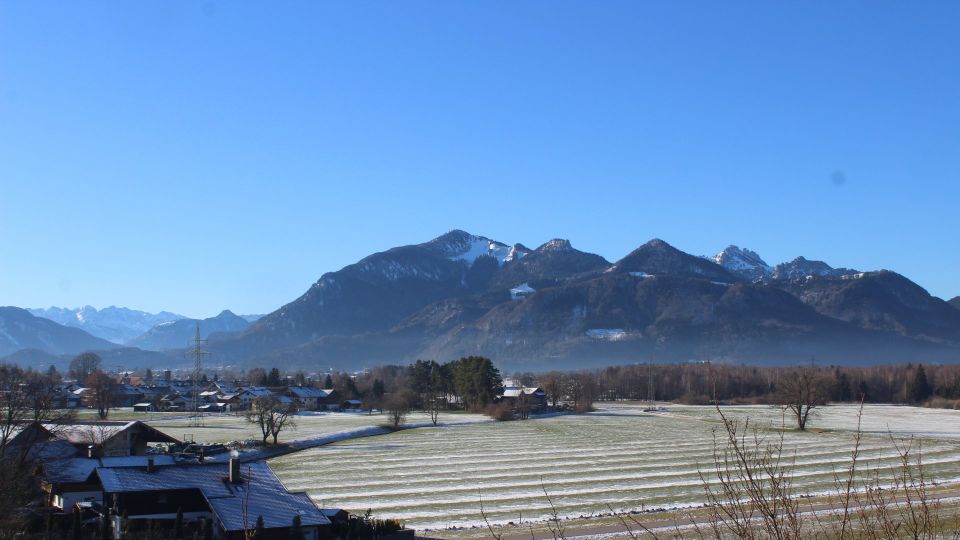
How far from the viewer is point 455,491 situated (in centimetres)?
4784

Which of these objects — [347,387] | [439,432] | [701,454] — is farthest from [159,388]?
[701,454]

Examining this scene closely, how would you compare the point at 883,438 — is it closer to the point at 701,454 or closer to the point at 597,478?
the point at 701,454

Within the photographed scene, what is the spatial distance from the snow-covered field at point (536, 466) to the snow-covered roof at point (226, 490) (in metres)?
6.50

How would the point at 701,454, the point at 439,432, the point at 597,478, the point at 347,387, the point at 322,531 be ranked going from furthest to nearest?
1. the point at 347,387
2. the point at 439,432
3. the point at 701,454
4. the point at 597,478
5. the point at 322,531

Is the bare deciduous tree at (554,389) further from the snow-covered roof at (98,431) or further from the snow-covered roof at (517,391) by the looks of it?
the snow-covered roof at (98,431)

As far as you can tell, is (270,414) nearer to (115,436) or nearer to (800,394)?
(115,436)

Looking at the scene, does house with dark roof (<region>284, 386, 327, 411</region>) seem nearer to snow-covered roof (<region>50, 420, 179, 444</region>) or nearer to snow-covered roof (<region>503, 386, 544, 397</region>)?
snow-covered roof (<region>503, 386, 544, 397</region>)

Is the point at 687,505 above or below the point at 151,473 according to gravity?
below

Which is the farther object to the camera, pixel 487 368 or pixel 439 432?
pixel 487 368

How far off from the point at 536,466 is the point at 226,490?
Answer: 91.4 feet

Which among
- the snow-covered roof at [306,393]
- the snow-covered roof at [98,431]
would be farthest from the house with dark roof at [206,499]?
the snow-covered roof at [306,393]

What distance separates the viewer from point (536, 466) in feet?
193

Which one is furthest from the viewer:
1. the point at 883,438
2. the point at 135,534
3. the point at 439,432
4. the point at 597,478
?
the point at 439,432

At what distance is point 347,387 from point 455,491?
4386 inches
